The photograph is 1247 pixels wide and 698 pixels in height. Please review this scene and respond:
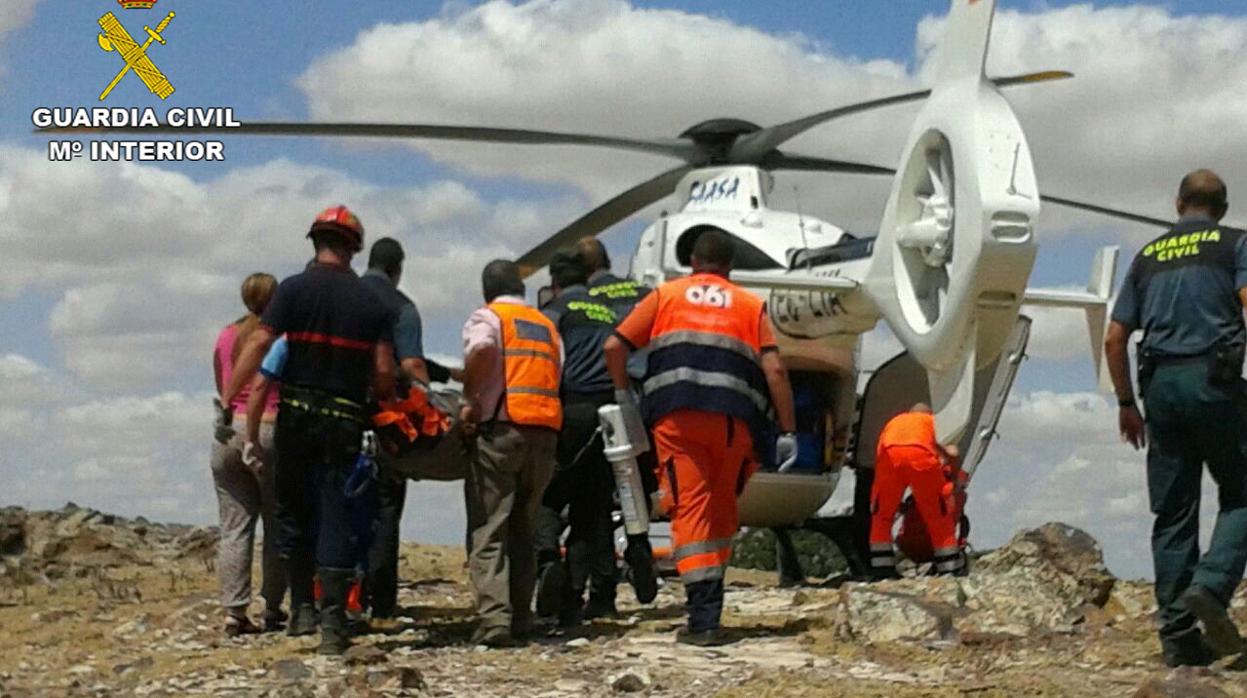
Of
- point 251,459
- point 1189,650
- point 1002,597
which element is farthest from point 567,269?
point 1189,650

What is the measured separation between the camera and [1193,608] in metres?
5.89

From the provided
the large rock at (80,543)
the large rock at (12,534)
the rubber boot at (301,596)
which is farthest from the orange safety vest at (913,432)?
the large rock at (12,534)

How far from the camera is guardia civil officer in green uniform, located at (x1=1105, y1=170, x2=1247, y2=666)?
5.95 m

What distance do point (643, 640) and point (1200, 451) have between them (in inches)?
89.0

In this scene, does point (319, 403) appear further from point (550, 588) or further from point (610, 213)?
point (610, 213)

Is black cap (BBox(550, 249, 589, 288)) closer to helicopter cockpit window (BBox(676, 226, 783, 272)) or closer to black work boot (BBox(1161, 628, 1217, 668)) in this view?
black work boot (BBox(1161, 628, 1217, 668))

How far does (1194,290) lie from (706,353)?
6.02 feet

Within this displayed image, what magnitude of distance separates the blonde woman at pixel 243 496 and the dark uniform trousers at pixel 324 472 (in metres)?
0.74

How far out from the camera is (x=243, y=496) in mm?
7469

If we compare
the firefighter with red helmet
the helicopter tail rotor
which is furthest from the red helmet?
the helicopter tail rotor

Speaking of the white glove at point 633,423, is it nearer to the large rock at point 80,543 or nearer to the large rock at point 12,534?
the large rock at point 80,543

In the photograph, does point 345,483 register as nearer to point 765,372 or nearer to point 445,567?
point 765,372

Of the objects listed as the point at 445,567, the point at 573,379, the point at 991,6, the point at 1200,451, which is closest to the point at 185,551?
the point at 445,567

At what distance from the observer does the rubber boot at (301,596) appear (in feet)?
22.4
